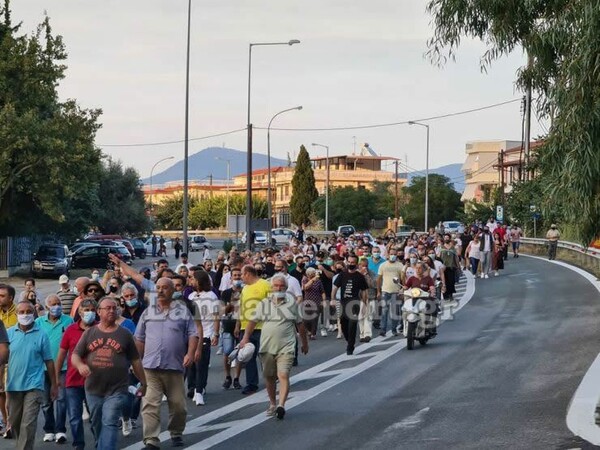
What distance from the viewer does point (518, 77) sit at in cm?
1602

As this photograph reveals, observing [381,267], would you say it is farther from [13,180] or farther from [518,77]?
[13,180]

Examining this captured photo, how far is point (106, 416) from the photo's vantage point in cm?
1016

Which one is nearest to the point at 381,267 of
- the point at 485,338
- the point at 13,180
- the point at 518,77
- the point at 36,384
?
the point at 485,338

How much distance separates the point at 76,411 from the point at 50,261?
130ft

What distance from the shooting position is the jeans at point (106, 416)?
1007 centimetres

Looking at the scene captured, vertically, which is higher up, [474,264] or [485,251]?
[485,251]

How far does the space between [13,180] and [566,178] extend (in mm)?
37258

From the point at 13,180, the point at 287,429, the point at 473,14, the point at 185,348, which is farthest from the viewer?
the point at 13,180

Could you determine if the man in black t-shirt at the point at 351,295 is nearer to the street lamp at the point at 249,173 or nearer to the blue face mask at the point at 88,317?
the blue face mask at the point at 88,317

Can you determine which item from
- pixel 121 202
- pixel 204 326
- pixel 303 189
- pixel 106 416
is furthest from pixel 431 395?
pixel 303 189

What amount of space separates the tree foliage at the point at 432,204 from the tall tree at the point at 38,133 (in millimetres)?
58794

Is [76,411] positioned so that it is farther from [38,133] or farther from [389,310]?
[38,133]

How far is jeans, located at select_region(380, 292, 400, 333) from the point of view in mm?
22547

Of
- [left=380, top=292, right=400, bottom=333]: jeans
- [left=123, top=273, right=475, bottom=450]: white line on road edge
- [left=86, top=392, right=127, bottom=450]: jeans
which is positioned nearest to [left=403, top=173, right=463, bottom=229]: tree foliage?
[left=380, top=292, right=400, bottom=333]: jeans
